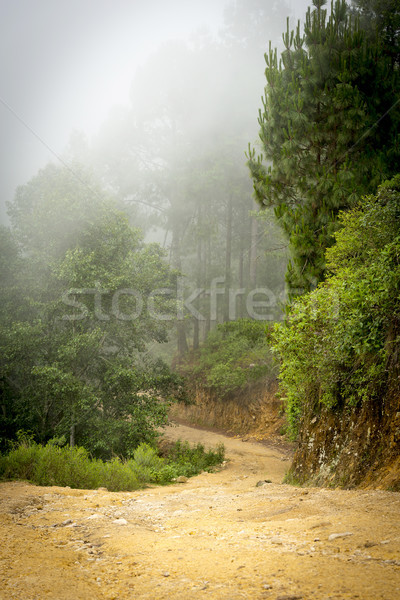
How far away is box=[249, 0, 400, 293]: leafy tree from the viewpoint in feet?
27.5

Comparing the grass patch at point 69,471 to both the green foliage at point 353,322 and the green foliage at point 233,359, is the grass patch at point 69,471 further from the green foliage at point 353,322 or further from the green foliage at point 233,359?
the green foliage at point 233,359

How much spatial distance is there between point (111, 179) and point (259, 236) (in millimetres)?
10960

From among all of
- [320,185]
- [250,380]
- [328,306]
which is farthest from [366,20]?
[250,380]

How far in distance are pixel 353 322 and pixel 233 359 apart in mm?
13379

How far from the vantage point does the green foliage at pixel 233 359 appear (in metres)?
17.3

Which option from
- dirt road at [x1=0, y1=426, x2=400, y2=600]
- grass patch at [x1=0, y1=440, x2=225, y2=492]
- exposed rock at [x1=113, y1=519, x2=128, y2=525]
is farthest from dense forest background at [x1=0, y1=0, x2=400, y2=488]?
exposed rock at [x1=113, y1=519, x2=128, y2=525]

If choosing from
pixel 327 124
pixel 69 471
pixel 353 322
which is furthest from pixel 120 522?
pixel 327 124

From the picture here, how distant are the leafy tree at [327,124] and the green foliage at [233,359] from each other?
7003 millimetres

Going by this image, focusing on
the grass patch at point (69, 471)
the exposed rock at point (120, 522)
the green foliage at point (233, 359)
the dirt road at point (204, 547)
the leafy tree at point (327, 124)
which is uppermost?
the leafy tree at point (327, 124)

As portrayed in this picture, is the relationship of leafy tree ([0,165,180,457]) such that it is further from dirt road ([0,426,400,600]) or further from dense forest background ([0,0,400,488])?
dirt road ([0,426,400,600])

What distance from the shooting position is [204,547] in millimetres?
3311

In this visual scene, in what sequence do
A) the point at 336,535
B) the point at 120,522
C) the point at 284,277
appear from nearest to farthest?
the point at 336,535, the point at 120,522, the point at 284,277

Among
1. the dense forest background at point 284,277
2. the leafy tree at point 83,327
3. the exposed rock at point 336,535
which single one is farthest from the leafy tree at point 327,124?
the exposed rock at point 336,535

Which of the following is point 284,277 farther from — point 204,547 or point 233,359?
point 204,547
